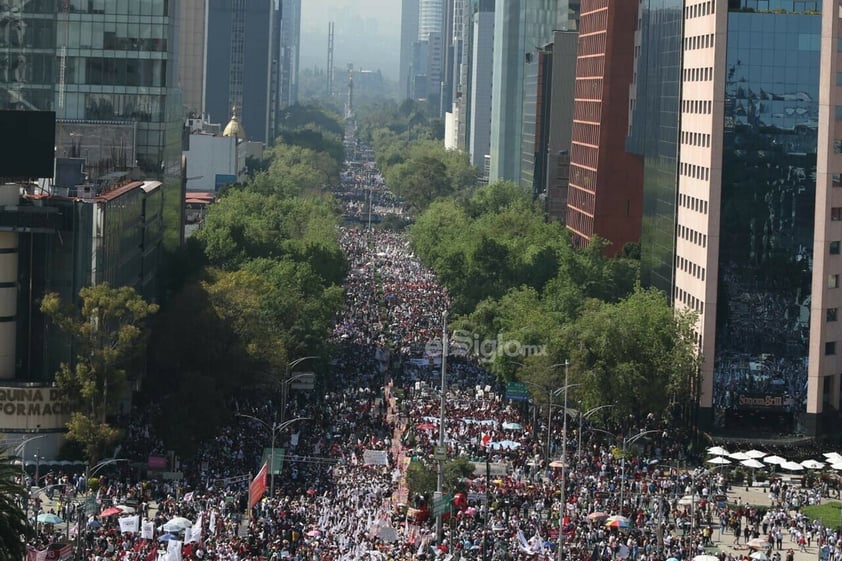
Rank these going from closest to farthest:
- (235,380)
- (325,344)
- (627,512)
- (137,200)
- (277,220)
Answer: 1. (627,512)
2. (235,380)
3. (137,200)
4. (325,344)
5. (277,220)

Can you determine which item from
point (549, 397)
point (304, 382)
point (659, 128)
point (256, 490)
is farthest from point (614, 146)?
point (256, 490)

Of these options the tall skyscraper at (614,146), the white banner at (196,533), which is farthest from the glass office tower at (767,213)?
the tall skyscraper at (614,146)

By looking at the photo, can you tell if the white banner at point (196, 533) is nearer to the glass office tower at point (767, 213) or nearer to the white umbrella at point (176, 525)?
the white umbrella at point (176, 525)

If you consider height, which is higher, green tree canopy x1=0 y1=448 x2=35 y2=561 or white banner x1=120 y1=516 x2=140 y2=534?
green tree canopy x1=0 y1=448 x2=35 y2=561

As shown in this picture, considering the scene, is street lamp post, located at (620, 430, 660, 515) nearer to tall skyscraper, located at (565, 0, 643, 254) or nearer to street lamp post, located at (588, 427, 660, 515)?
street lamp post, located at (588, 427, 660, 515)

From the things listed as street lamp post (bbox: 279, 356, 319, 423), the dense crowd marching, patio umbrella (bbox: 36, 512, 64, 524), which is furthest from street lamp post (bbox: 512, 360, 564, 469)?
patio umbrella (bbox: 36, 512, 64, 524)

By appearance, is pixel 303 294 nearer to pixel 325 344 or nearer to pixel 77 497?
pixel 325 344

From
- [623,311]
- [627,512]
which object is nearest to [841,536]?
[627,512]
